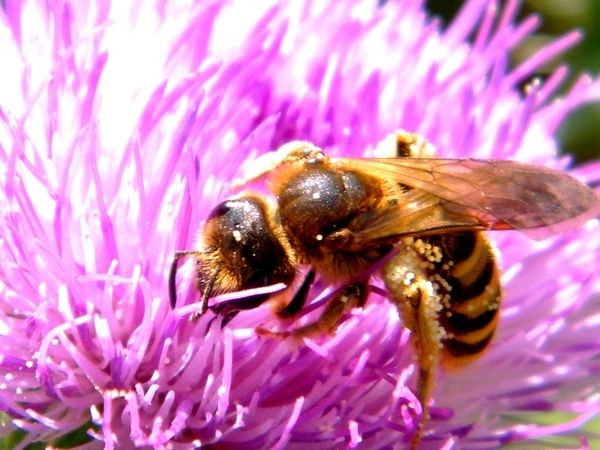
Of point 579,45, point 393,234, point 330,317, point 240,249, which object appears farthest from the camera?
point 579,45

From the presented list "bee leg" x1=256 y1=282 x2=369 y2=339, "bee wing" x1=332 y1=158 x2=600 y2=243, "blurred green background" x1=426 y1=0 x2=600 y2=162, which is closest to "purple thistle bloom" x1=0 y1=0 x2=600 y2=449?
"bee leg" x1=256 y1=282 x2=369 y2=339

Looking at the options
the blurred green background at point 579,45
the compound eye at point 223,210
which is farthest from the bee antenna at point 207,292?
the blurred green background at point 579,45

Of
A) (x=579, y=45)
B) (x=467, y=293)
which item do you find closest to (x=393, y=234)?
(x=467, y=293)

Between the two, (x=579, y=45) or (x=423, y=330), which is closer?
(x=423, y=330)

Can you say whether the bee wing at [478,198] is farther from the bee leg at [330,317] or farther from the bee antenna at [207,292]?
the bee antenna at [207,292]

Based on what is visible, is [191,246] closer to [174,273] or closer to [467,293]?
[174,273]

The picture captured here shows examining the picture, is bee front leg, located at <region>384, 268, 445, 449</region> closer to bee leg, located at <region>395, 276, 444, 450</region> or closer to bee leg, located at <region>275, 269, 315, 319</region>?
bee leg, located at <region>395, 276, 444, 450</region>
